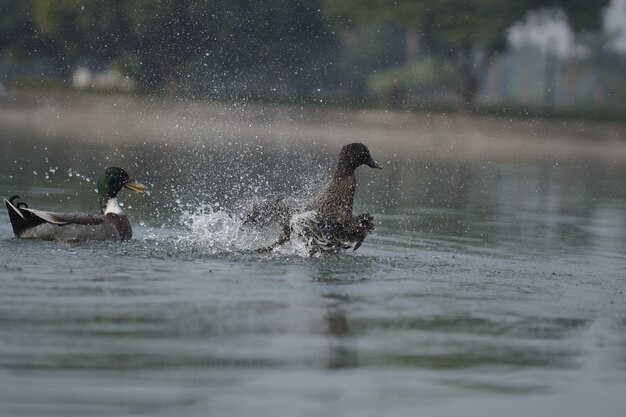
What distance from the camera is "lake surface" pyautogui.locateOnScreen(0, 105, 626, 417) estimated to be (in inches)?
310

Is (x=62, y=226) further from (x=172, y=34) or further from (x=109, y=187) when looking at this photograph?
(x=172, y=34)

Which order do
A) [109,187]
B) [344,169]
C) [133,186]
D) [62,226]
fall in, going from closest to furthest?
[62,226] → [344,169] → [109,187] → [133,186]

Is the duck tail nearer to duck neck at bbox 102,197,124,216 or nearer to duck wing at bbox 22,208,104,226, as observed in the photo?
duck wing at bbox 22,208,104,226

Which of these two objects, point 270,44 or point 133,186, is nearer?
point 133,186

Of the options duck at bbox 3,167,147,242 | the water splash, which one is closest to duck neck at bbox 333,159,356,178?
the water splash

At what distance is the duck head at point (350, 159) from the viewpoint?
1389 centimetres

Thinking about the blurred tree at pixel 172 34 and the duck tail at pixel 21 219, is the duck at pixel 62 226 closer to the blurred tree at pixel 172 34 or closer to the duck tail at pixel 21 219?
the duck tail at pixel 21 219

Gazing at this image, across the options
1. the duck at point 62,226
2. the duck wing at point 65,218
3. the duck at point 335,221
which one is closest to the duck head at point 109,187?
the duck at point 62,226

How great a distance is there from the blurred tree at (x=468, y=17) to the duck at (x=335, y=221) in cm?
5033

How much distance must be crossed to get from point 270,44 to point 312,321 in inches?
2424

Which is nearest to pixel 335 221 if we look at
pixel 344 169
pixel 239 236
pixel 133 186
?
pixel 344 169

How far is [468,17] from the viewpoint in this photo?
2694 inches

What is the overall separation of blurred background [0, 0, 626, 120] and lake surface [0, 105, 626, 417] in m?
45.5

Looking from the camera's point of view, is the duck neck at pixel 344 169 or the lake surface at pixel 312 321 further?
the duck neck at pixel 344 169
